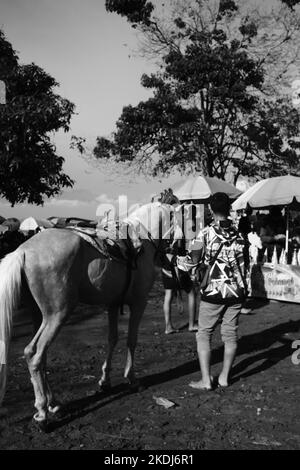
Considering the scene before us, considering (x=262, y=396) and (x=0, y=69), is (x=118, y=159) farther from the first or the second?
(x=262, y=396)

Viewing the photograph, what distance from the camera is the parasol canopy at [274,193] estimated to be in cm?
1029

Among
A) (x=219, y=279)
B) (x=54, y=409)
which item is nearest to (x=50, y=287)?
(x=54, y=409)

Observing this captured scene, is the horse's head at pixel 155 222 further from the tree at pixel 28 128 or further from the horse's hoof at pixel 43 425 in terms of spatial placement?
the tree at pixel 28 128

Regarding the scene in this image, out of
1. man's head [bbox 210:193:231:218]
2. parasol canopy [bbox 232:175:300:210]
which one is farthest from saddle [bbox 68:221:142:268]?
parasol canopy [bbox 232:175:300:210]

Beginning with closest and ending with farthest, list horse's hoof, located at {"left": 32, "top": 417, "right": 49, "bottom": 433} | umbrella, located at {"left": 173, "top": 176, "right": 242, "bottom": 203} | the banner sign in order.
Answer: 1. horse's hoof, located at {"left": 32, "top": 417, "right": 49, "bottom": 433}
2. the banner sign
3. umbrella, located at {"left": 173, "top": 176, "right": 242, "bottom": 203}

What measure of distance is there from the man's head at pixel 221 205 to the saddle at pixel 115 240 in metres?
0.93

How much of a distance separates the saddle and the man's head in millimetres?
931

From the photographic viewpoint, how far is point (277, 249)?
1206 centimetres

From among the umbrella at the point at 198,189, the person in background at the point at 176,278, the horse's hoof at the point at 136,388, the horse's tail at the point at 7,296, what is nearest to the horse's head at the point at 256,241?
the umbrella at the point at 198,189

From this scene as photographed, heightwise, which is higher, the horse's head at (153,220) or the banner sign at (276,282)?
the horse's head at (153,220)

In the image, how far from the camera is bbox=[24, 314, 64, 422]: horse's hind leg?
11.8 ft

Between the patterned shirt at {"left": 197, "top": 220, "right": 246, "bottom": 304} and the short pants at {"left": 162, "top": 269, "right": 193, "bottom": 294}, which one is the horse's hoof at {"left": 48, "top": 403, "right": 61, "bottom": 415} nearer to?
the patterned shirt at {"left": 197, "top": 220, "right": 246, "bottom": 304}

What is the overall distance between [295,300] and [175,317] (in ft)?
9.55

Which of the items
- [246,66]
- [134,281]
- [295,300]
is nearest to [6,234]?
[134,281]
